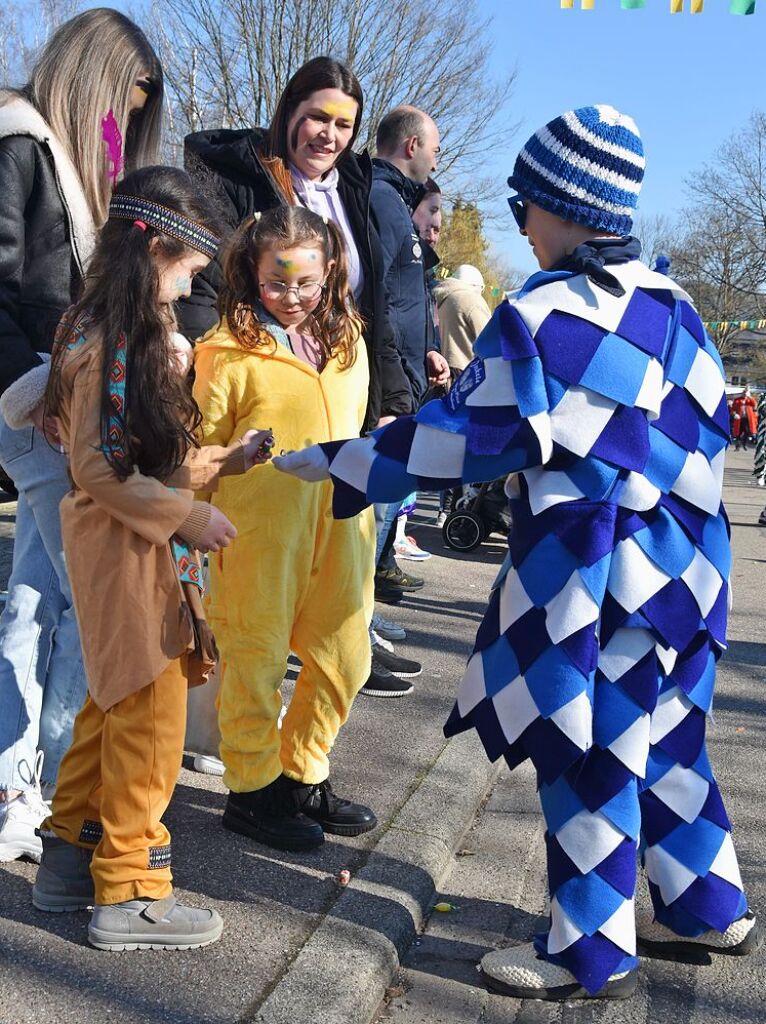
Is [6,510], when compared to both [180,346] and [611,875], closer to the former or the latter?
[180,346]

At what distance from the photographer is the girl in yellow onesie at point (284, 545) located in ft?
10.0

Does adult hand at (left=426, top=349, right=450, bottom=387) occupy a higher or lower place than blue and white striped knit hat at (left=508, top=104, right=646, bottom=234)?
lower

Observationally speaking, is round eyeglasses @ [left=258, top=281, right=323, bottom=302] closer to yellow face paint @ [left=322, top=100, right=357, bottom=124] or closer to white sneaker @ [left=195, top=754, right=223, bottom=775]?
yellow face paint @ [left=322, top=100, right=357, bottom=124]

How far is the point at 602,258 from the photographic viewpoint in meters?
2.49

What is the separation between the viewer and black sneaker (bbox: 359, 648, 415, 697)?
15.4 ft

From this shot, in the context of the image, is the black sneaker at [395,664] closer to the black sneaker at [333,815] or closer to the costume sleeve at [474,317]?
the black sneaker at [333,815]

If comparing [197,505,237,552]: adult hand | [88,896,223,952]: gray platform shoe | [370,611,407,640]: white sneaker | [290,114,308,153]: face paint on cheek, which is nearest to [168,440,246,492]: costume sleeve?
[197,505,237,552]: adult hand

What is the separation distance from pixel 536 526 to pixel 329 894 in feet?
3.81

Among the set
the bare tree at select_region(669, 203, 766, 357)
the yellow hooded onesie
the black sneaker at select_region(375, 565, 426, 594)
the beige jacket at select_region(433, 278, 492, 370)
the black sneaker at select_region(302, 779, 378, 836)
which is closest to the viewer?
the yellow hooded onesie

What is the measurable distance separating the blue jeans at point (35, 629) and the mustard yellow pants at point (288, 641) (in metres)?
0.42

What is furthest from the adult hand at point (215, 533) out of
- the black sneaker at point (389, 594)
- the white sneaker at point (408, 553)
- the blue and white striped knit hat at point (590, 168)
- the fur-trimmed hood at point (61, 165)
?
the white sneaker at point (408, 553)

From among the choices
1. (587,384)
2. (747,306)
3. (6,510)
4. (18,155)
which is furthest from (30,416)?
(747,306)

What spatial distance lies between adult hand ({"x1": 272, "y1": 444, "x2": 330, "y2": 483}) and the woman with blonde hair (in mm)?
667

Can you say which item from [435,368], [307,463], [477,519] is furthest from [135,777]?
[477,519]
